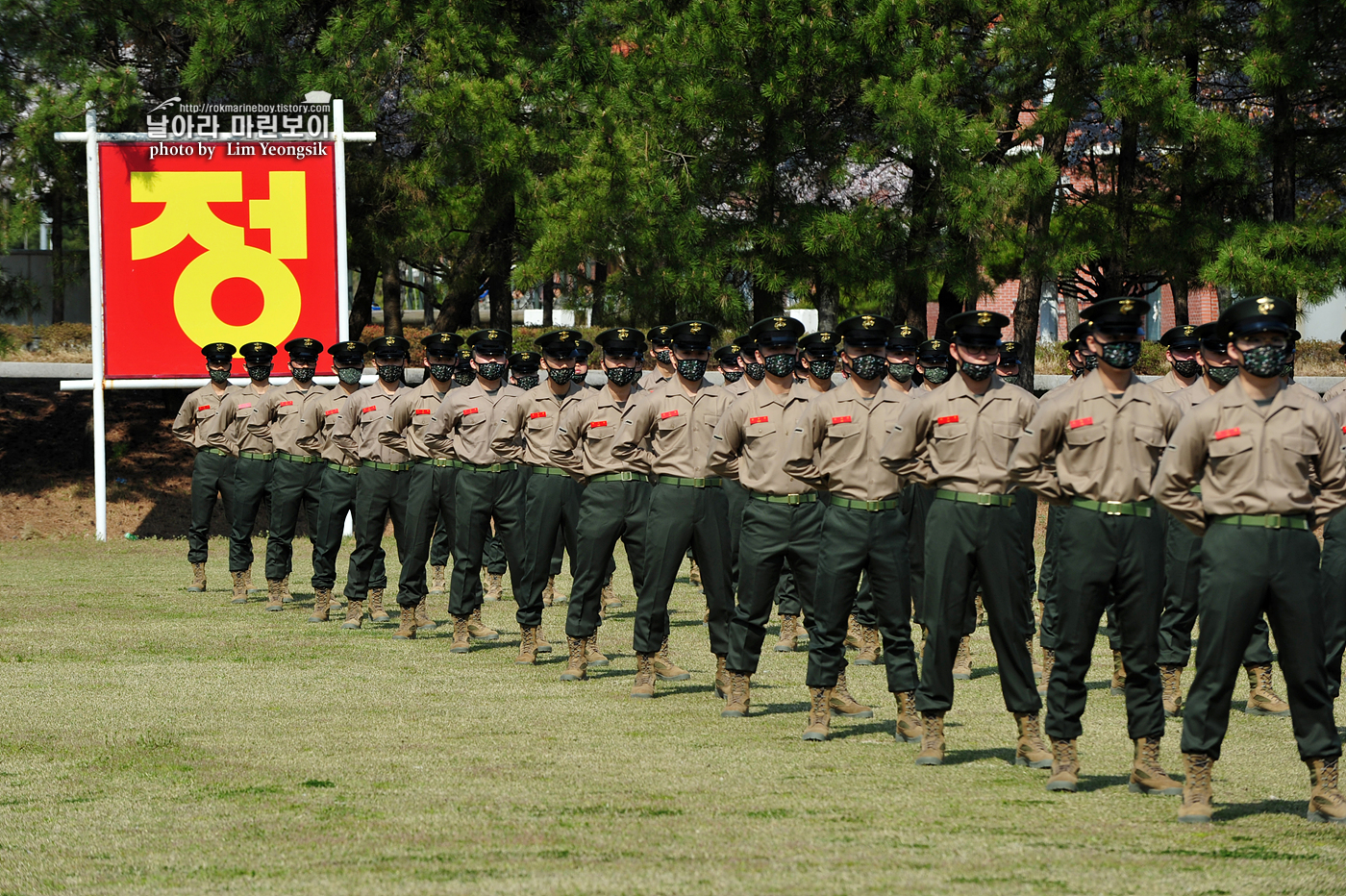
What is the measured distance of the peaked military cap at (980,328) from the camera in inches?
351

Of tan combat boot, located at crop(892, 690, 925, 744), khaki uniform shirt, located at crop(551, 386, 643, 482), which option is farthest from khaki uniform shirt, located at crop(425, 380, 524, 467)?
tan combat boot, located at crop(892, 690, 925, 744)

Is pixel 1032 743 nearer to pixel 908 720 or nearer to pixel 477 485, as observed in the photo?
pixel 908 720

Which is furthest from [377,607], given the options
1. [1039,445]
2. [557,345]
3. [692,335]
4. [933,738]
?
[1039,445]

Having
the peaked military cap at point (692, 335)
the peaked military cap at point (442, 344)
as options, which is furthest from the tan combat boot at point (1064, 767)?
the peaked military cap at point (442, 344)

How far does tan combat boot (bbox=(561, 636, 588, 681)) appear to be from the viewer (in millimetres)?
11938

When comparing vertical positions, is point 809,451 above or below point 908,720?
above

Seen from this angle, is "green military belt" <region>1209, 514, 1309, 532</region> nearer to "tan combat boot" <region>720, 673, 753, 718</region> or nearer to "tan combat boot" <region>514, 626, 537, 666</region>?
"tan combat boot" <region>720, 673, 753, 718</region>

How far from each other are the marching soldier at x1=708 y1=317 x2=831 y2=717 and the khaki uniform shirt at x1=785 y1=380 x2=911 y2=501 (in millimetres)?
203

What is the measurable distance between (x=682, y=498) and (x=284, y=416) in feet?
22.9

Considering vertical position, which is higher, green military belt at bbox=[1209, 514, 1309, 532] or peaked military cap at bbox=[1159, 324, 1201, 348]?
peaked military cap at bbox=[1159, 324, 1201, 348]

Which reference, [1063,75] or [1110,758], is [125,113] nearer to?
[1063,75]

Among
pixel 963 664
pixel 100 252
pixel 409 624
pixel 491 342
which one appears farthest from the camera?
pixel 100 252

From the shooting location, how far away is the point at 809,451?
9.71m

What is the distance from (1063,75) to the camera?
2217 cm
